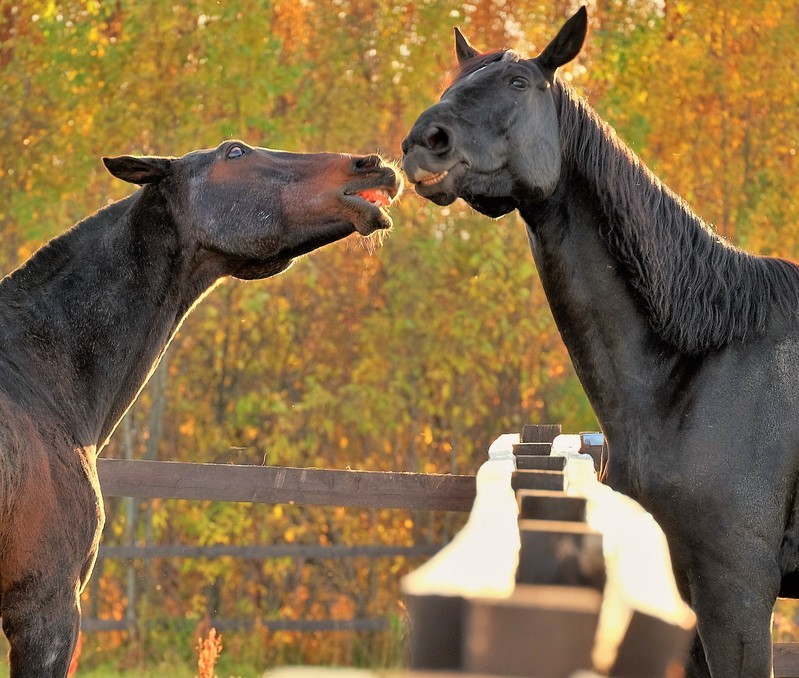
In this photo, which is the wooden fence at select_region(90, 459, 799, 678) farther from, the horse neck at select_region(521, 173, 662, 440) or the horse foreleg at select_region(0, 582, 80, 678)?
the horse foreleg at select_region(0, 582, 80, 678)

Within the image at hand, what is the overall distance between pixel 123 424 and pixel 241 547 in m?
1.72

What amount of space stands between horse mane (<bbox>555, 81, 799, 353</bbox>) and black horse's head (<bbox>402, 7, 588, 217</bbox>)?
15 centimetres

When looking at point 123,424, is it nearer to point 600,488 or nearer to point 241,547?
point 241,547

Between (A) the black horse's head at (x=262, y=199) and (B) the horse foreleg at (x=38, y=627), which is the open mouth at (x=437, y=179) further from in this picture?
(B) the horse foreleg at (x=38, y=627)

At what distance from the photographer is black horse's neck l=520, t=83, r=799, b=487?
3678mm

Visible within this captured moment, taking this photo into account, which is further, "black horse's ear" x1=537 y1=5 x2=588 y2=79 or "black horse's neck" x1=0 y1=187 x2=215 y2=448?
"black horse's ear" x1=537 y1=5 x2=588 y2=79

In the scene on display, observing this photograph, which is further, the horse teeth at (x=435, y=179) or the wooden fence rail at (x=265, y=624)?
the wooden fence rail at (x=265, y=624)

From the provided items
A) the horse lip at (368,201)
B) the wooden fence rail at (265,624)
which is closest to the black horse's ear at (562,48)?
the horse lip at (368,201)

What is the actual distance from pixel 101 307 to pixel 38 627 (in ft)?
3.61

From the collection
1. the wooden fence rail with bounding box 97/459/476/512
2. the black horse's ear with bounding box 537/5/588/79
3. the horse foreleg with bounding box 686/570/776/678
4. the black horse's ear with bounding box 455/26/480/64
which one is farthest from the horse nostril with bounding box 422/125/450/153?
the wooden fence rail with bounding box 97/459/476/512

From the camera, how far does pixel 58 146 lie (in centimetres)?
1014

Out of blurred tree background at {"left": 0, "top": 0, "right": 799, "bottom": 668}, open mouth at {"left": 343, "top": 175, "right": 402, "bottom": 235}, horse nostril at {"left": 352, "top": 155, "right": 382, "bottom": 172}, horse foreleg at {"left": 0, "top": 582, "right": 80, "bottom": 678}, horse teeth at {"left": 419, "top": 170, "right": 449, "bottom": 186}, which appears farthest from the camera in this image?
blurred tree background at {"left": 0, "top": 0, "right": 799, "bottom": 668}

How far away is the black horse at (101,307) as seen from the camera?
3125 millimetres

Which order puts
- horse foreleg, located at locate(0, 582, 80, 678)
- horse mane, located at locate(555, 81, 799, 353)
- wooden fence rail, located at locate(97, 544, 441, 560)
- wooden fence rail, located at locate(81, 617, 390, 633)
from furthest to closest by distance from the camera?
wooden fence rail, located at locate(97, 544, 441, 560) < wooden fence rail, located at locate(81, 617, 390, 633) < horse mane, located at locate(555, 81, 799, 353) < horse foreleg, located at locate(0, 582, 80, 678)
